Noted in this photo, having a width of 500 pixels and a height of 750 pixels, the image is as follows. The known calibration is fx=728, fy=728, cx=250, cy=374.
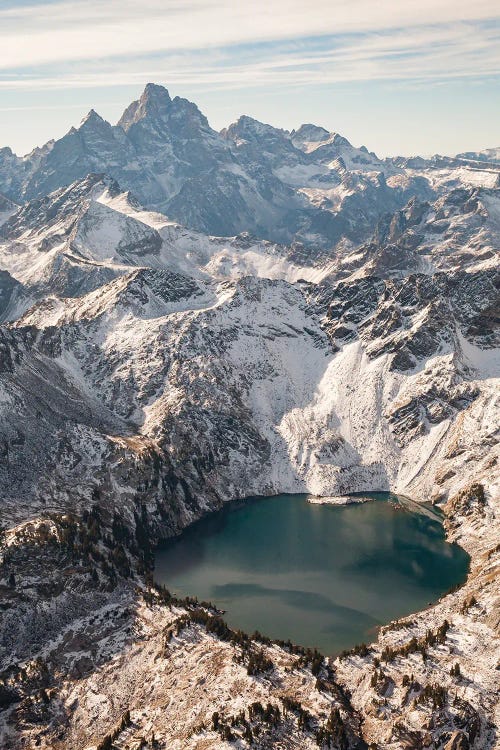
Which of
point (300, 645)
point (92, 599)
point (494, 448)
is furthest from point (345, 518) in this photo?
point (92, 599)

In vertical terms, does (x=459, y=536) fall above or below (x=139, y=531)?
below

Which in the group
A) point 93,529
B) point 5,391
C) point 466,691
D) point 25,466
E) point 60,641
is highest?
point 5,391

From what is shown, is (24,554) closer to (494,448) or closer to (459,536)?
(459,536)

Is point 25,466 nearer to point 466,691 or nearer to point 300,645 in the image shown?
point 300,645

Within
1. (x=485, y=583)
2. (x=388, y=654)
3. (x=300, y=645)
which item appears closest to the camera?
(x=388, y=654)

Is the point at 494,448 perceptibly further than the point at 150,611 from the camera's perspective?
Yes

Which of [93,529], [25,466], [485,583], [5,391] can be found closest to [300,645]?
[485,583]

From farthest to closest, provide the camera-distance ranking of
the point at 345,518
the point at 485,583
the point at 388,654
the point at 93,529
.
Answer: the point at 345,518 → the point at 93,529 → the point at 485,583 → the point at 388,654
